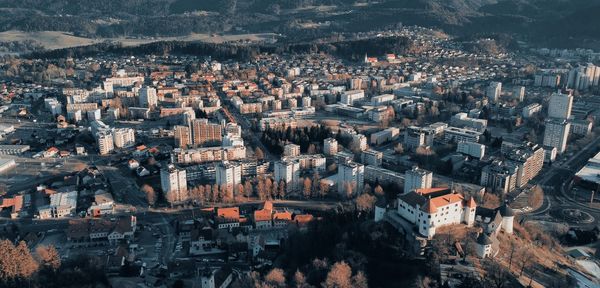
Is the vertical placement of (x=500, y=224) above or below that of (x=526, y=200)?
above

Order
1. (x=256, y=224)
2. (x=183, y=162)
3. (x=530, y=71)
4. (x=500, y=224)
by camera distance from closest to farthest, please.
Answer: (x=500, y=224) < (x=256, y=224) < (x=183, y=162) < (x=530, y=71)

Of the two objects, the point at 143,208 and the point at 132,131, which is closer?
the point at 143,208

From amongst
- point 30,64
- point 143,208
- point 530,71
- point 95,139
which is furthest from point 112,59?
point 530,71

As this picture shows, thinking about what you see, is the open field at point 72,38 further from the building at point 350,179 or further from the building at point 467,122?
the building at point 350,179

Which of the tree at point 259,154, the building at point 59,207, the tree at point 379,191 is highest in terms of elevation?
the tree at point 379,191

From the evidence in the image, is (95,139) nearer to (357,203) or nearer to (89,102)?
(89,102)

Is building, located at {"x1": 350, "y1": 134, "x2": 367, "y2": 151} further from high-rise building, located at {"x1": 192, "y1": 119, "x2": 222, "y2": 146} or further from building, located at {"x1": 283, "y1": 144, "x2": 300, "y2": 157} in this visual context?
high-rise building, located at {"x1": 192, "y1": 119, "x2": 222, "y2": 146}

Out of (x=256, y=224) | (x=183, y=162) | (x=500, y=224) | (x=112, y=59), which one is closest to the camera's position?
(x=500, y=224)

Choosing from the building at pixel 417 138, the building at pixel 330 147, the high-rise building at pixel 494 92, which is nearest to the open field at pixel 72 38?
the high-rise building at pixel 494 92
